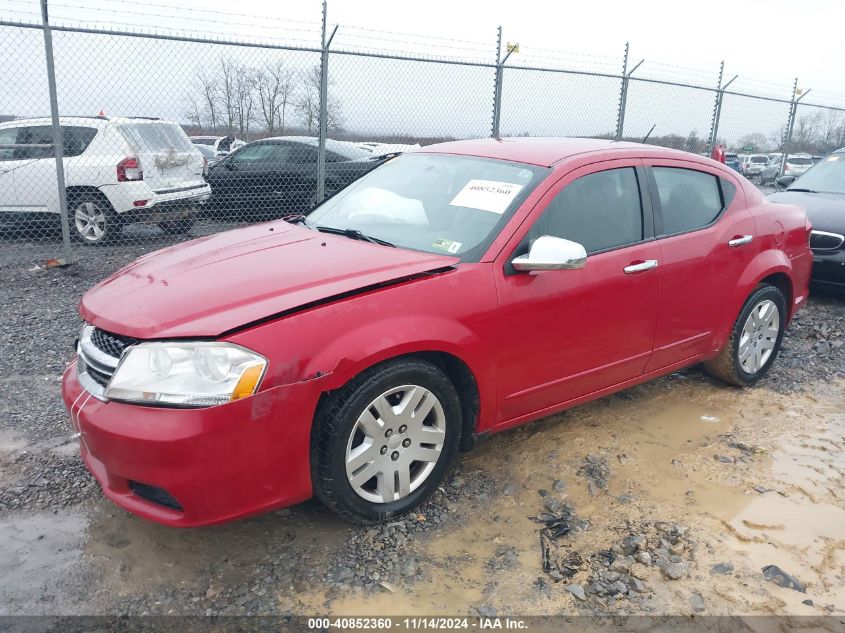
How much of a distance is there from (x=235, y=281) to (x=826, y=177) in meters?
7.61

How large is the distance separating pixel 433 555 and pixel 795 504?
71.3 inches

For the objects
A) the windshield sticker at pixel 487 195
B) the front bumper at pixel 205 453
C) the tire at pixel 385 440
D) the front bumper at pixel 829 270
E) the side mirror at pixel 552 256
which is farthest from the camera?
the front bumper at pixel 829 270

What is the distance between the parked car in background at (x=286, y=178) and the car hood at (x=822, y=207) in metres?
5.31

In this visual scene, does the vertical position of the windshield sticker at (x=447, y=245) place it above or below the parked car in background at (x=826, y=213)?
above

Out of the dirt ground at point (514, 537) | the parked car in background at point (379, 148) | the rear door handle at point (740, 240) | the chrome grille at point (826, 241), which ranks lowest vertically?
the dirt ground at point (514, 537)

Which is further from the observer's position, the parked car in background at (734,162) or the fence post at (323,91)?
the parked car in background at (734,162)

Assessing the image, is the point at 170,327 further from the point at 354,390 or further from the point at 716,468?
the point at 716,468

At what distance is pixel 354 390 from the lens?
2.66 m

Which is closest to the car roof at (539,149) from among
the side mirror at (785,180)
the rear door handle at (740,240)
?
the rear door handle at (740,240)

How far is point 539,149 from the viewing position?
371 cm

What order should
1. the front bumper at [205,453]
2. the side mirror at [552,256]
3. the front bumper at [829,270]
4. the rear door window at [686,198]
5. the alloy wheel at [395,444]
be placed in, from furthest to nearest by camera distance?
the front bumper at [829,270] → the rear door window at [686,198] → the side mirror at [552,256] → the alloy wheel at [395,444] → the front bumper at [205,453]

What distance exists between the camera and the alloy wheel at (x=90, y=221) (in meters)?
8.28

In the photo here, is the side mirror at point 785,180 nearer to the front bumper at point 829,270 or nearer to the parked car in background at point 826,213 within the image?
the parked car in background at point 826,213

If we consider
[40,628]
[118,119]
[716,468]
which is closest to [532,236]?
[716,468]
